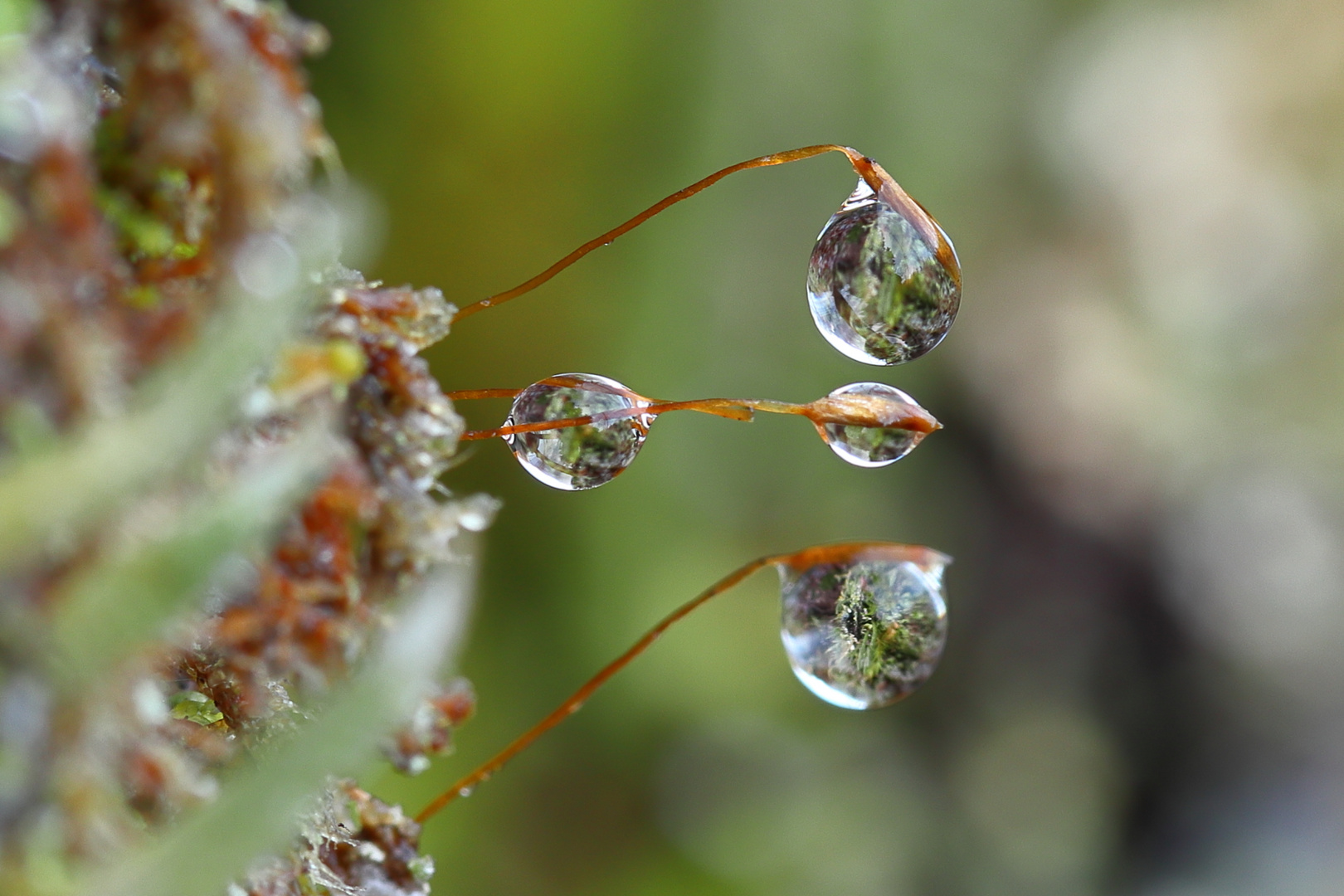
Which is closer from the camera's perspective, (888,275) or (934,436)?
(888,275)

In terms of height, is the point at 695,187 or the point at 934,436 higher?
the point at 695,187

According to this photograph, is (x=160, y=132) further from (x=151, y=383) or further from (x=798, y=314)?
(x=798, y=314)

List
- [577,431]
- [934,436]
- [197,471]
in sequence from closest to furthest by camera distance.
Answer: [197,471] → [577,431] → [934,436]

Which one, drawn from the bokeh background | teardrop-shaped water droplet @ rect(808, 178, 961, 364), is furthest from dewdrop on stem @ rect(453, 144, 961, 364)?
the bokeh background

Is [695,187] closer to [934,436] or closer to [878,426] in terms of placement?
[878,426]

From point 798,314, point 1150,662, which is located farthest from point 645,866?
point 1150,662

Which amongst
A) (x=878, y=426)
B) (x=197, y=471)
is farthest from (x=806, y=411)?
(x=197, y=471)
